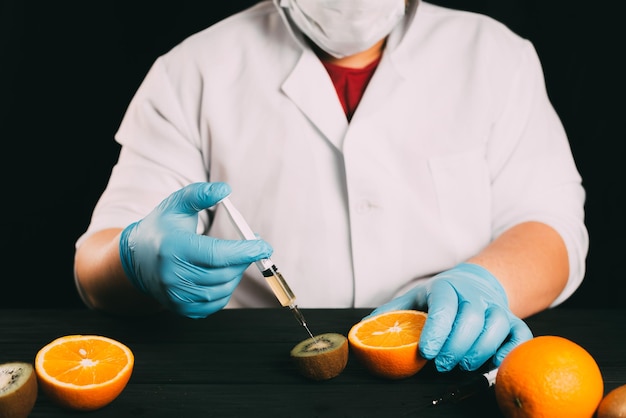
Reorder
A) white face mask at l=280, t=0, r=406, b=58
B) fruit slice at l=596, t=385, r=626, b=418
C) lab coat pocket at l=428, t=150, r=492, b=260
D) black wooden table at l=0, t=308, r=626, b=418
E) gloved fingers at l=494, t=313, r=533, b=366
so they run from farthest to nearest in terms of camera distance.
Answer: lab coat pocket at l=428, t=150, r=492, b=260
white face mask at l=280, t=0, r=406, b=58
gloved fingers at l=494, t=313, r=533, b=366
black wooden table at l=0, t=308, r=626, b=418
fruit slice at l=596, t=385, r=626, b=418

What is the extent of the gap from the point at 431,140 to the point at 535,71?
0.31 m

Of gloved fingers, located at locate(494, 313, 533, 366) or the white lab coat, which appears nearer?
gloved fingers, located at locate(494, 313, 533, 366)

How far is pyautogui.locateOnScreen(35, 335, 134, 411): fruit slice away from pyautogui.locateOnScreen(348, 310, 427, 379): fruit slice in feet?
1.08

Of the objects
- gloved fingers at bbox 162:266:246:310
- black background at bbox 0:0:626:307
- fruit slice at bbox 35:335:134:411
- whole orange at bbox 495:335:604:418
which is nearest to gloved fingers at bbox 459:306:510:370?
whole orange at bbox 495:335:604:418

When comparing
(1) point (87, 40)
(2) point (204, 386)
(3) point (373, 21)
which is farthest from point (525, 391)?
(1) point (87, 40)

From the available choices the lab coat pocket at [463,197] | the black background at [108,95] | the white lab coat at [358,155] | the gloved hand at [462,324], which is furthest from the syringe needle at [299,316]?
the black background at [108,95]

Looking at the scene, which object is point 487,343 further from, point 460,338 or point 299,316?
point 299,316

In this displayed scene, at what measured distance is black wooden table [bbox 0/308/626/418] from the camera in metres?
0.98

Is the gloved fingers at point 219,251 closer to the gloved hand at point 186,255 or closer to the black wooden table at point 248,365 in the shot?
the gloved hand at point 186,255

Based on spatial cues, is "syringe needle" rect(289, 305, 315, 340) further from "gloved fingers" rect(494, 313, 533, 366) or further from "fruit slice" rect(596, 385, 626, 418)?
"fruit slice" rect(596, 385, 626, 418)

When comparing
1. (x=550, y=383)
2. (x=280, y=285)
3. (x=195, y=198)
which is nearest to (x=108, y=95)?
(x=195, y=198)

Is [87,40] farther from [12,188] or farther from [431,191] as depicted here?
[431,191]

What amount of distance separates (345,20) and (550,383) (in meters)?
0.86

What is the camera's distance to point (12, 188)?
210 centimetres
